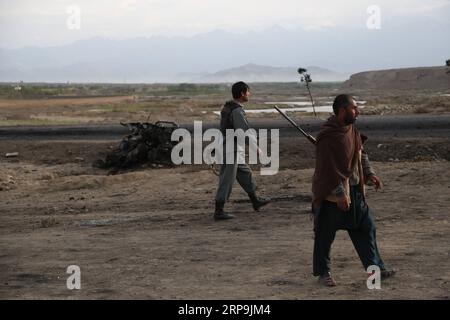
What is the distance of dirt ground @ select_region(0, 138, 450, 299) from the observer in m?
6.70

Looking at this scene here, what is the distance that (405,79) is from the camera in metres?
111

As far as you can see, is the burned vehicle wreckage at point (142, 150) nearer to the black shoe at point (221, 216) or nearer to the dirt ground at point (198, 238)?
the dirt ground at point (198, 238)

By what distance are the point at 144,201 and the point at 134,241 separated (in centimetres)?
382

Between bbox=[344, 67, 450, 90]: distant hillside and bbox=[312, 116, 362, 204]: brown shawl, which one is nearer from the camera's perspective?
bbox=[312, 116, 362, 204]: brown shawl

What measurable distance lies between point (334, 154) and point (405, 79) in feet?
357

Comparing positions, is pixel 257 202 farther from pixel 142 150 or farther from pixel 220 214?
pixel 142 150

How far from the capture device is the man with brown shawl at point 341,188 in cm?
629

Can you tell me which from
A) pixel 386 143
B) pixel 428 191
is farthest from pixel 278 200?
pixel 386 143

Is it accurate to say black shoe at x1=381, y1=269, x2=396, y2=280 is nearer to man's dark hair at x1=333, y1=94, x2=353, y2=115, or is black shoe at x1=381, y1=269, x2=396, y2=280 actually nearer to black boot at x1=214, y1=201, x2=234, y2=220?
man's dark hair at x1=333, y1=94, x2=353, y2=115

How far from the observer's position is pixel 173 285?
22.3 feet

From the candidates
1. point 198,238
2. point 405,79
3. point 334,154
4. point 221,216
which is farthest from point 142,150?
point 405,79

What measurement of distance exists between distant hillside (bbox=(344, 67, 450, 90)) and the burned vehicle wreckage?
273ft

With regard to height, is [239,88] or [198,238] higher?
[239,88]

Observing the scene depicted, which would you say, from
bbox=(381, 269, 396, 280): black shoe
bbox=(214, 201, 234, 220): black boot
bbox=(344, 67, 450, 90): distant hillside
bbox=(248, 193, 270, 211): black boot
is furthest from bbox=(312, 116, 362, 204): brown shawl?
bbox=(344, 67, 450, 90): distant hillside
